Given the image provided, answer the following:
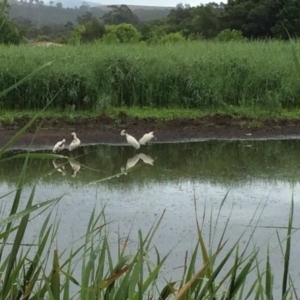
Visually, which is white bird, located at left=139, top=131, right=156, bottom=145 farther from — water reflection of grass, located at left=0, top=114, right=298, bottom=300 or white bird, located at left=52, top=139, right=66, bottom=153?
white bird, located at left=52, top=139, right=66, bottom=153

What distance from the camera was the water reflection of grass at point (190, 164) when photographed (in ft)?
28.6

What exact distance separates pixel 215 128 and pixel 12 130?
3496 millimetres

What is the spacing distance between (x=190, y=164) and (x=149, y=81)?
14.1ft

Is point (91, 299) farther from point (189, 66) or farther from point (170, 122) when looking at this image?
point (189, 66)

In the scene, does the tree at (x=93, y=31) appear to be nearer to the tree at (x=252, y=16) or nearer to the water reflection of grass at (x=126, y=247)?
the tree at (x=252, y=16)

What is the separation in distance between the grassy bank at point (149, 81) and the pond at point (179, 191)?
2273 millimetres

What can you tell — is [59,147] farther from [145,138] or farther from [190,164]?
[190,164]

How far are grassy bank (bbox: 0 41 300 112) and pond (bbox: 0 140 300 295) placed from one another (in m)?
2.27

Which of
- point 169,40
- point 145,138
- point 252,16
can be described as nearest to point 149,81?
point 145,138

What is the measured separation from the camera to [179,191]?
805cm

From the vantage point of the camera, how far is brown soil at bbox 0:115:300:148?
11867 mm

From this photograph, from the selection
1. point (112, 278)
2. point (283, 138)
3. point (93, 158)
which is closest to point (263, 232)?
point (112, 278)

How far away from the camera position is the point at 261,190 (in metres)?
8.03

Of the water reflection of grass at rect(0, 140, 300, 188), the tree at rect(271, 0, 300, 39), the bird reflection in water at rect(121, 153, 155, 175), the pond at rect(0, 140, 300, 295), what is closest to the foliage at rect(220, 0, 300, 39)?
the tree at rect(271, 0, 300, 39)
